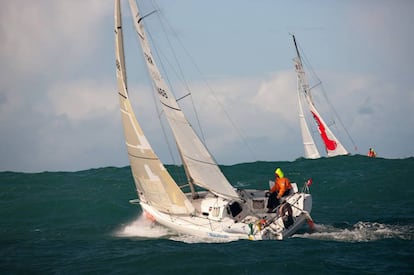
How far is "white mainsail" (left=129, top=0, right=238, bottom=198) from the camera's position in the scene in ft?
65.3

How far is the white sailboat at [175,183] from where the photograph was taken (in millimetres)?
19500

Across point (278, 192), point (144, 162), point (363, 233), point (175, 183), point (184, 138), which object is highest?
point (184, 138)

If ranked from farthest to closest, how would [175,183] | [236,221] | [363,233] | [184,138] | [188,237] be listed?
[184,138] < [175,183] < [188,237] < [236,221] < [363,233]

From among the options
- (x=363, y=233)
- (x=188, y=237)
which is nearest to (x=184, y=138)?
(x=188, y=237)

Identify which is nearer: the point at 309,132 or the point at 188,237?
the point at 188,237

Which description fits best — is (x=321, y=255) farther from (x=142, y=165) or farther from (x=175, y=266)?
(x=142, y=165)

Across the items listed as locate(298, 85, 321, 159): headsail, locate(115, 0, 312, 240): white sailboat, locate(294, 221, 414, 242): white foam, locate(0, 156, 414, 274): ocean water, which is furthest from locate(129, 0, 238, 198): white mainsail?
locate(298, 85, 321, 159): headsail

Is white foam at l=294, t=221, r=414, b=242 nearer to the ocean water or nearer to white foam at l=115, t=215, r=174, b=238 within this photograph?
the ocean water

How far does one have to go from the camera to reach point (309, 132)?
45.3 m

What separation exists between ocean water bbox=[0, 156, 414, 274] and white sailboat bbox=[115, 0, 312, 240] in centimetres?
76

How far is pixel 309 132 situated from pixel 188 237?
91.1 ft

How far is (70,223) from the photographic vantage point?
22.8m

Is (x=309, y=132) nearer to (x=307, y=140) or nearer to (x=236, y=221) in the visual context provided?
(x=307, y=140)

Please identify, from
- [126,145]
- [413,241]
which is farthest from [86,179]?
[413,241]
